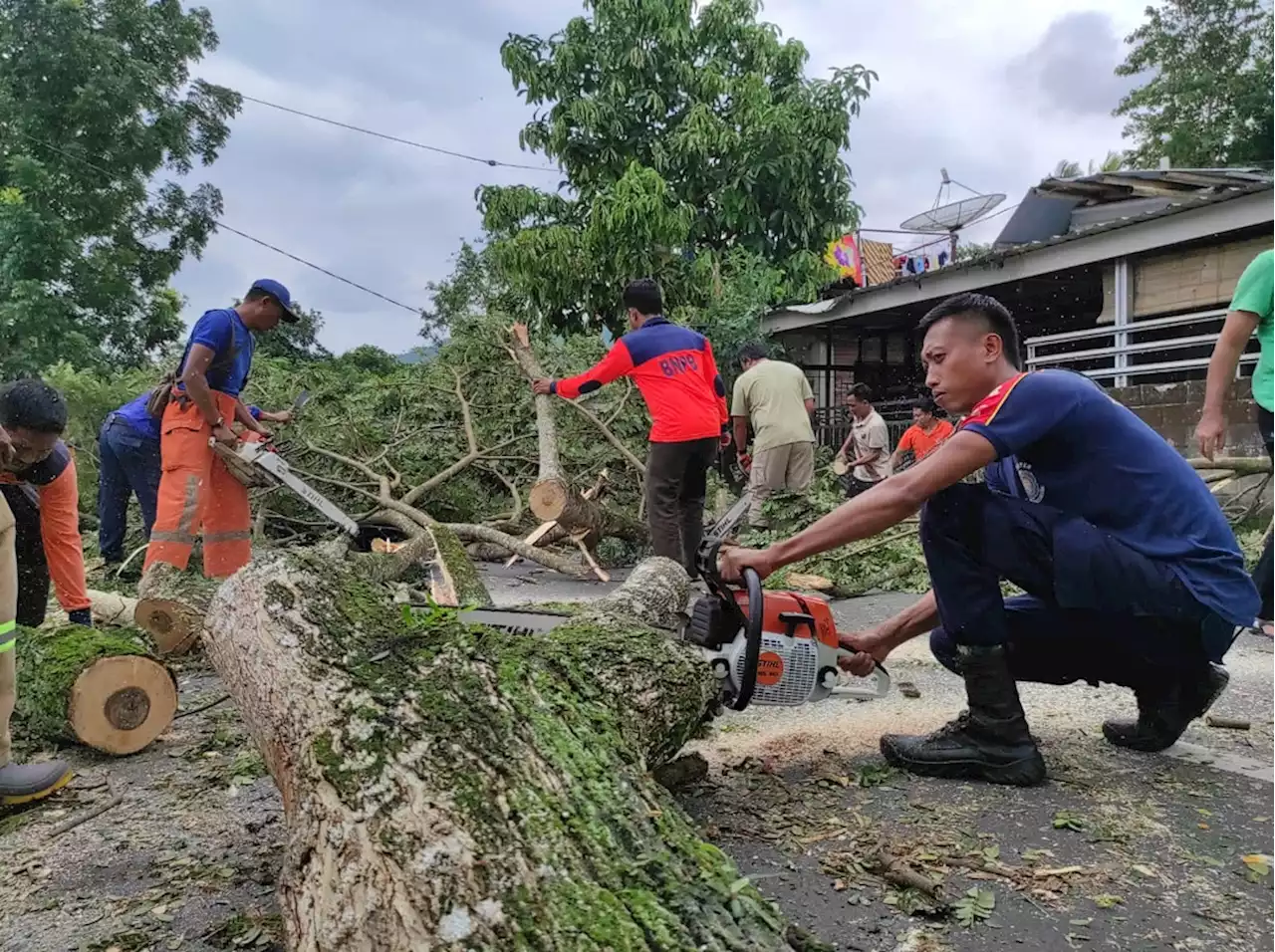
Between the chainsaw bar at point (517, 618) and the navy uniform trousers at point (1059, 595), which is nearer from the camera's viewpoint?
the navy uniform trousers at point (1059, 595)

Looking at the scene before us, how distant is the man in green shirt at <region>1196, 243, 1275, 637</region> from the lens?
3.12m

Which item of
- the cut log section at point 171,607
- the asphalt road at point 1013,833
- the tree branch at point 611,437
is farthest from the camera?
the tree branch at point 611,437

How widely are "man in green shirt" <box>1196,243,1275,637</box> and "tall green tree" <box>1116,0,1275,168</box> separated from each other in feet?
70.1

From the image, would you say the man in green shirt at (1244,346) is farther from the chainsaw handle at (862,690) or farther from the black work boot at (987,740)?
the chainsaw handle at (862,690)

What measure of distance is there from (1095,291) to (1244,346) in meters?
7.34

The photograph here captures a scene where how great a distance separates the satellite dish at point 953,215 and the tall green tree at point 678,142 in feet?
7.49

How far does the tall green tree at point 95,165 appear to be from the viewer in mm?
14656

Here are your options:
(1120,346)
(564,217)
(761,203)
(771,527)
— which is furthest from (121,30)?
(1120,346)

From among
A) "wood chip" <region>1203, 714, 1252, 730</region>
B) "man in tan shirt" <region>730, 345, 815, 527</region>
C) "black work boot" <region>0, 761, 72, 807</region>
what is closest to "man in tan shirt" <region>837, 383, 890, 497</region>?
"man in tan shirt" <region>730, 345, 815, 527</region>

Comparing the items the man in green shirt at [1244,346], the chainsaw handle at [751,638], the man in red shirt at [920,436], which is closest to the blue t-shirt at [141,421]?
the chainsaw handle at [751,638]

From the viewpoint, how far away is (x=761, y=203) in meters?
13.3

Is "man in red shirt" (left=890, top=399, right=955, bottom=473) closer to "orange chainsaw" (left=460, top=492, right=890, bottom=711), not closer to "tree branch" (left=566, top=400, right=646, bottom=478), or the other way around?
"tree branch" (left=566, top=400, right=646, bottom=478)

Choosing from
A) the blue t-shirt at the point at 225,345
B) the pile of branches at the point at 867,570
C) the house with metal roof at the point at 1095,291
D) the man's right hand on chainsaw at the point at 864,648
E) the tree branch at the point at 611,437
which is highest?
the house with metal roof at the point at 1095,291

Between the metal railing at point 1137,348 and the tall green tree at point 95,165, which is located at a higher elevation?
the tall green tree at point 95,165
